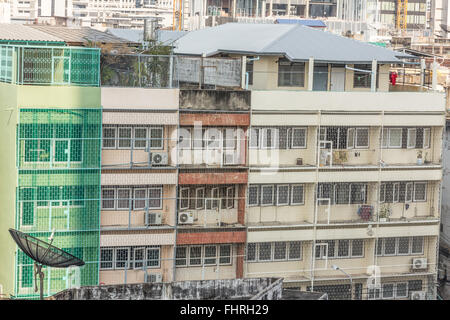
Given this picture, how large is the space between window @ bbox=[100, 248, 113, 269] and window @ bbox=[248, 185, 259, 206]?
3537 mm

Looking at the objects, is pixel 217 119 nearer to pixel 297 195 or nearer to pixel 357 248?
pixel 297 195

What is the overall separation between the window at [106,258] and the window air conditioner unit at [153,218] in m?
1.05

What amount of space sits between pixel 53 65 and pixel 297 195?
6651 mm

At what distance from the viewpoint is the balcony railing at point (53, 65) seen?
70.1ft

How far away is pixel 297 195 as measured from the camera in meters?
23.7

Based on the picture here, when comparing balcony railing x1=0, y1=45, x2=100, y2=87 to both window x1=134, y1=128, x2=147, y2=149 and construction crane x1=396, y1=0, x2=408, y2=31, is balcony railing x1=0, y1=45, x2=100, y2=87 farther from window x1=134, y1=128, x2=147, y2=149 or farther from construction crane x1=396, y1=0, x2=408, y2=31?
construction crane x1=396, y1=0, x2=408, y2=31

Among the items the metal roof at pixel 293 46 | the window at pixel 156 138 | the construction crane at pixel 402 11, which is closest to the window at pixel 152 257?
the window at pixel 156 138

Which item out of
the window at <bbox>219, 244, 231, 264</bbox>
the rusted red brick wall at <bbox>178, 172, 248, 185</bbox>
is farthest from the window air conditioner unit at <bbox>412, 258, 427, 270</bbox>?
the rusted red brick wall at <bbox>178, 172, 248, 185</bbox>

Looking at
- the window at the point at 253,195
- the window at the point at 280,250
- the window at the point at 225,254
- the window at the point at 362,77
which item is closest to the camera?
the window at the point at 225,254

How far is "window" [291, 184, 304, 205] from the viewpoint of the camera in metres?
23.6

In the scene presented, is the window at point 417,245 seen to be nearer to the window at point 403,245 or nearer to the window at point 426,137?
the window at point 403,245
